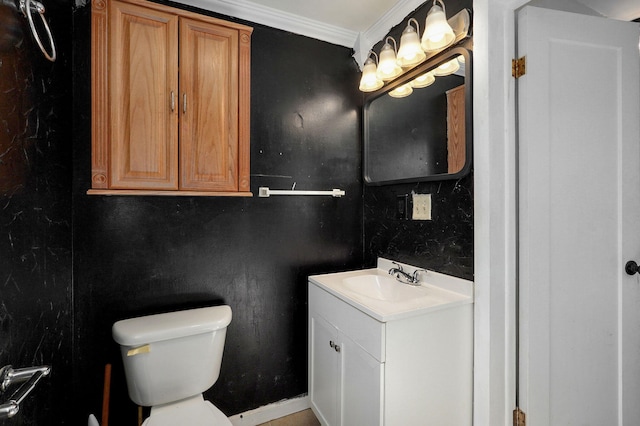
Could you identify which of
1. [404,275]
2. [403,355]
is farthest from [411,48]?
[403,355]

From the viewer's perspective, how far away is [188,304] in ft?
5.03

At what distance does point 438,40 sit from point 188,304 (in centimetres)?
181

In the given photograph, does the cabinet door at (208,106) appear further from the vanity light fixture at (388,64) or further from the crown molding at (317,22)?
the vanity light fixture at (388,64)

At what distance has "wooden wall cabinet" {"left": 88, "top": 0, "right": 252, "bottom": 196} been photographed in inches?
50.7

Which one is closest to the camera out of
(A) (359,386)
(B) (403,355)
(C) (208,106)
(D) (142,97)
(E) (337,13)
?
(B) (403,355)

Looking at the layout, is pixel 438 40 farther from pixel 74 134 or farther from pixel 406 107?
pixel 74 134

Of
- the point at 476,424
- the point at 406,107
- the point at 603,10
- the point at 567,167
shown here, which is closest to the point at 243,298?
the point at 476,424

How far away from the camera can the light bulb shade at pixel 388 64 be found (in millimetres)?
1581

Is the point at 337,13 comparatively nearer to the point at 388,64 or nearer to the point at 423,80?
the point at 388,64

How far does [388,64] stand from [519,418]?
1.80 meters

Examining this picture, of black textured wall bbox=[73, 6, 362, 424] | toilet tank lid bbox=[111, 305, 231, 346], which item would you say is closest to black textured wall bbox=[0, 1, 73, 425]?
black textured wall bbox=[73, 6, 362, 424]

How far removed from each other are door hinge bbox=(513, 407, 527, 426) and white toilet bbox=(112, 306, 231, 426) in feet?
3.98

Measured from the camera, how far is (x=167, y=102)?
1.39 metres

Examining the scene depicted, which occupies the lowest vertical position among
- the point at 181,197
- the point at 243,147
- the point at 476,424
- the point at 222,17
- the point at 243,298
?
the point at 476,424
